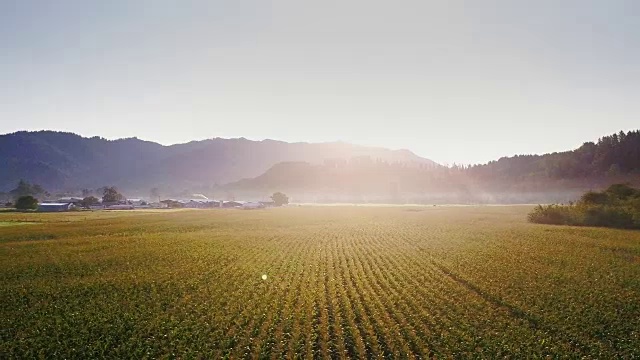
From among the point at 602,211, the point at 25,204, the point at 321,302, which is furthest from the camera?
the point at 25,204

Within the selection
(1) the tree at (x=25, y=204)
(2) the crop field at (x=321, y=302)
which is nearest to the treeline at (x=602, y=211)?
(2) the crop field at (x=321, y=302)

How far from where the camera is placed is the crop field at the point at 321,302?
1780cm

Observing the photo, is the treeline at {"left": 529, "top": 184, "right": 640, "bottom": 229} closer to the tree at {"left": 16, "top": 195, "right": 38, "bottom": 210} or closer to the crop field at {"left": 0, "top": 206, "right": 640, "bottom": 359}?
the crop field at {"left": 0, "top": 206, "right": 640, "bottom": 359}

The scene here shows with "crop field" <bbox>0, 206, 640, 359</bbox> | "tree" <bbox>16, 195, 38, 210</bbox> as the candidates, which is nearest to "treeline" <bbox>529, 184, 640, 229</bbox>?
"crop field" <bbox>0, 206, 640, 359</bbox>

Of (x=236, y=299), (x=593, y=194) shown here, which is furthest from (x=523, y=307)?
(x=593, y=194)

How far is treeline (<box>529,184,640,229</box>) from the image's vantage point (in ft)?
236

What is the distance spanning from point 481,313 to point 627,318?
6843 millimetres

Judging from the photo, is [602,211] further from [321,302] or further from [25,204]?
[25,204]

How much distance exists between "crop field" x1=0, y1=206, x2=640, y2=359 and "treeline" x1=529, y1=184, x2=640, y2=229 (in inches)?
1198

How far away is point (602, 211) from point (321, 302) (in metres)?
69.3

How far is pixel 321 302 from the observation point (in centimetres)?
2444

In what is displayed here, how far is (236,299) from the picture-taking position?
25516mm

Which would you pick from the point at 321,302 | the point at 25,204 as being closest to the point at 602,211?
the point at 321,302

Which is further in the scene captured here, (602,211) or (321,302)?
(602,211)
